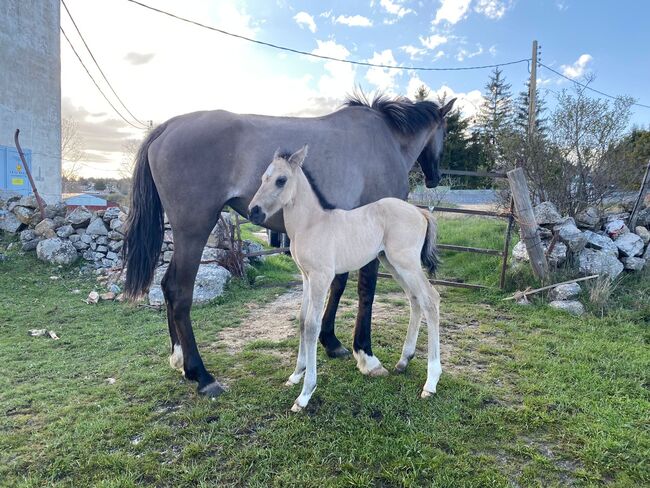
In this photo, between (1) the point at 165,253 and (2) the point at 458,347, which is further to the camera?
(1) the point at 165,253

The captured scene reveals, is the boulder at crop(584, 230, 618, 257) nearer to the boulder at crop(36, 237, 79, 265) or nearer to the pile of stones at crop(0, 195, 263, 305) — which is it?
the pile of stones at crop(0, 195, 263, 305)

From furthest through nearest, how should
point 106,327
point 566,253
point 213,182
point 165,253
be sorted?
point 165,253, point 566,253, point 106,327, point 213,182

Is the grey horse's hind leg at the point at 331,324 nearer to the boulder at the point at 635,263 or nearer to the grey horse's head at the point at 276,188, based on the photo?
the grey horse's head at the point at 276,188

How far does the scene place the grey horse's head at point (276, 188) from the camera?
239 centimetres

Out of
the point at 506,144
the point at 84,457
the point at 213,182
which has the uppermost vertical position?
the point at 506,144

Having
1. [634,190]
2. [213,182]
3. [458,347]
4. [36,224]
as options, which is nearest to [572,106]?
[634,190]

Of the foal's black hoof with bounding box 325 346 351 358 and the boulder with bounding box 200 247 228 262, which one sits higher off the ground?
the boulder with bounding box 200 247 228 262

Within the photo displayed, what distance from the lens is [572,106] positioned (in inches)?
271

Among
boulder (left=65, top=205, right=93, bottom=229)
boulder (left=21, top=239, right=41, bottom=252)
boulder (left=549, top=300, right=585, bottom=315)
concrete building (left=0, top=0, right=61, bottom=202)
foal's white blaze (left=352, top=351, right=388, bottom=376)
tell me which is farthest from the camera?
concrete building (left=0, top=0, right=61, bottom=202)

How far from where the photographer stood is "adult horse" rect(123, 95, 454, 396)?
2.88 metres

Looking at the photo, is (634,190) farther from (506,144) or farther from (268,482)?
(268,482)

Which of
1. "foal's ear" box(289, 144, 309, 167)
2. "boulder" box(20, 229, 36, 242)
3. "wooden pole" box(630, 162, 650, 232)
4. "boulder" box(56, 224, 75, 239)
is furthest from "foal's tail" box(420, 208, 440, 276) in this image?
"boulder" box(20, 229, 36, 242)

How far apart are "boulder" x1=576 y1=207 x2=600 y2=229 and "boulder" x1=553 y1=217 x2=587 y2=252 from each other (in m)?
0.39

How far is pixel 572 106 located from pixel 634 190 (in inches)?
72.3
